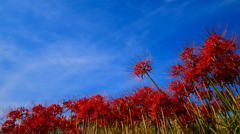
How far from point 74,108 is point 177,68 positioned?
531 centimetres

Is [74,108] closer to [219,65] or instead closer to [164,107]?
[164,107]

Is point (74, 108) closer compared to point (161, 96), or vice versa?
point (161, 96)

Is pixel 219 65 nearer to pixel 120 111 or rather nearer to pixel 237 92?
pixel 237 92

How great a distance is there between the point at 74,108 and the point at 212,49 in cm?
663

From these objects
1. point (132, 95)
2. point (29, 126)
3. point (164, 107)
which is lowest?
point (164, 107)

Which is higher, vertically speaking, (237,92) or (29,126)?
(29,126)

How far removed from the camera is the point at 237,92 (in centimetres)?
557

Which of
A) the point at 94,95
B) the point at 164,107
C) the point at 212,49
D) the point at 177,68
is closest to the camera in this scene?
the point at 212,49

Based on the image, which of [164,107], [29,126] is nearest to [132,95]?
[164,107]

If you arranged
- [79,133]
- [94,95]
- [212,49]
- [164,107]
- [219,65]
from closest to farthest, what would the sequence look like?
1. [212,49]
2. [164,107]
3. [219,65]
4. [79,133]
5. [94,95]

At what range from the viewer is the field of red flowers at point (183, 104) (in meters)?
4.48

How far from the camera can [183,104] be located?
18.8 feet

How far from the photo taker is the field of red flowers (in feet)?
14.7

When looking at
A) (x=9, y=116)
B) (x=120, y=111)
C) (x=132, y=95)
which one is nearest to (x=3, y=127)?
(x=9, y=116)
